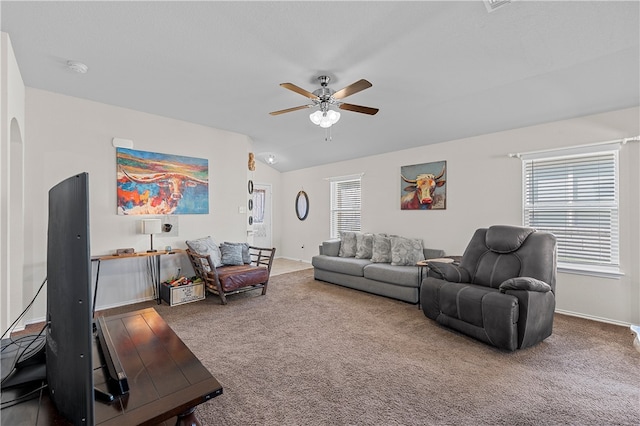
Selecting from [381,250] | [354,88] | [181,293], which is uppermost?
[354,88]

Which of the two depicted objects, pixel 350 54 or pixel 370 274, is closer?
pixel 350 54

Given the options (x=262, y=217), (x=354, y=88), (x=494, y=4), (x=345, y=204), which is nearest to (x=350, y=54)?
(x=354, y=88)

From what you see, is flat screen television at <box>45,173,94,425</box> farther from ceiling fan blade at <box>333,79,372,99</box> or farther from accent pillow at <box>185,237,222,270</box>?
accent pillow at <box>185,237,222,270</box>

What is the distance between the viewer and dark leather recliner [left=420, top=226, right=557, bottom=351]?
8.53 feet

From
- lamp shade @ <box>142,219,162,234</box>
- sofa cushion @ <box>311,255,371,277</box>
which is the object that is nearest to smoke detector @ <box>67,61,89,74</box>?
lamp shade @ <box>142,219,162,234</box>

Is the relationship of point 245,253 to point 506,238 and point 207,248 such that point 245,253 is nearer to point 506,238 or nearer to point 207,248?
point 207,248

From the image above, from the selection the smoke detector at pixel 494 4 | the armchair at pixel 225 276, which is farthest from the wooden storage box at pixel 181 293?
the smoke detector at pixel 494 4

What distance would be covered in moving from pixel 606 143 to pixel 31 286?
22.3ft

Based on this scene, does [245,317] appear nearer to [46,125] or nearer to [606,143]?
[46,125]

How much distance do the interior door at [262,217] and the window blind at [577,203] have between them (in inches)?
217

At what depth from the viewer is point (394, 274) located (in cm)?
419

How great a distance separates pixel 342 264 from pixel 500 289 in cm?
258

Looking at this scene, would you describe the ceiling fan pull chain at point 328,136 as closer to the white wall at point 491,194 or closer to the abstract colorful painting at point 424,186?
the white wall at point 491,194

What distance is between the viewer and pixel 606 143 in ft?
11.0
